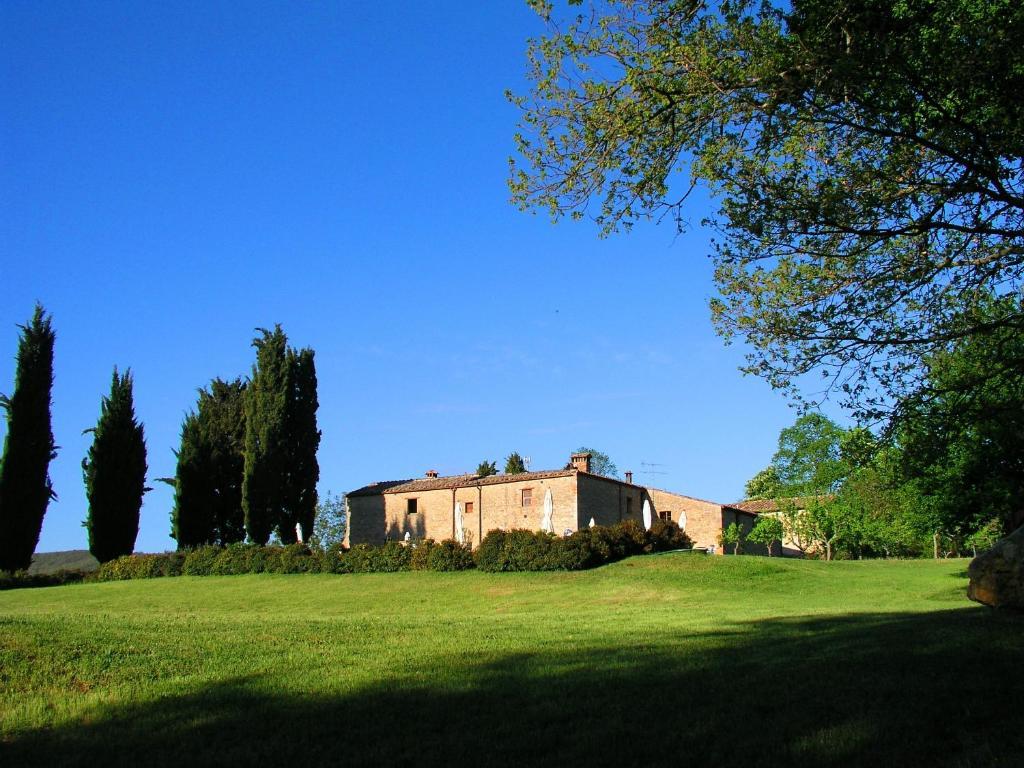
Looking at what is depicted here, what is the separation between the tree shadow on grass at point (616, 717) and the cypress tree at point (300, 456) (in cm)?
3964

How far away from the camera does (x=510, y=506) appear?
44.6 meters

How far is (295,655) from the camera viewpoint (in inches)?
397

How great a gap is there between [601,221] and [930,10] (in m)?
4.33

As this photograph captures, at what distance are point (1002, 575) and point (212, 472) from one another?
4484 cm

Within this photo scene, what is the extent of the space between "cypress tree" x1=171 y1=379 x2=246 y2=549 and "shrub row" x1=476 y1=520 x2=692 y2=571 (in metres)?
22.1

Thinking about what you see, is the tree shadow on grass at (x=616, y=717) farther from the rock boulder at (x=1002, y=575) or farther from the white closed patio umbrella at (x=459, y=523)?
the white closed patio umbrella at (x=459, y=523)

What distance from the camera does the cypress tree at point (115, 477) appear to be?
1713 inches

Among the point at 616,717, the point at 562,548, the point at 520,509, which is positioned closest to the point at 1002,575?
the point at 616,717

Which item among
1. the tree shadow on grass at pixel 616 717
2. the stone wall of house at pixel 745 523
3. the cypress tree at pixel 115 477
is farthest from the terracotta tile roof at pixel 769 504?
the tree shadow on grass at pixel 616 717

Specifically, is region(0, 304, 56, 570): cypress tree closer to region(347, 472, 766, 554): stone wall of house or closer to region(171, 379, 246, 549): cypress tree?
region(171, 379, 246, 549): cypress tree

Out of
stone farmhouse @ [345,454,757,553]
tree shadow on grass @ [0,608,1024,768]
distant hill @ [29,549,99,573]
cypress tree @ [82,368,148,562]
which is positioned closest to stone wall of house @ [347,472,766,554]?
stone farmhouse @ [345,454,757,553]

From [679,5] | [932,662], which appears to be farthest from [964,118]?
[932,662]

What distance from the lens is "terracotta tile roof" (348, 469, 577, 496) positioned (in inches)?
1726

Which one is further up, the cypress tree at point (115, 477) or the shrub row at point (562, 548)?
the cypress tree at point (115, 477)
